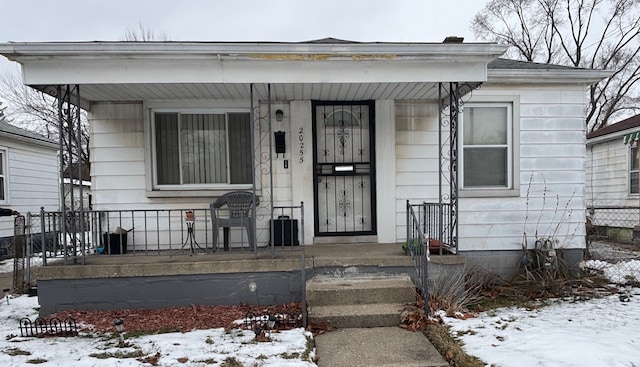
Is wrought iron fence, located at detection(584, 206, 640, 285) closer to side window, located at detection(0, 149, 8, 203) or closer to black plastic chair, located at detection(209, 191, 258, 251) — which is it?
black plastic chair, located at detection(209, 191, 258, 251)

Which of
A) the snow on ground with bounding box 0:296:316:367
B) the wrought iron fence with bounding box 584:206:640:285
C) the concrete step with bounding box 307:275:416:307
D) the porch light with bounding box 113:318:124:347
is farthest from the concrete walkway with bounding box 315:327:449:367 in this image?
the wrought iron fence with bounding box 584:206:640:285

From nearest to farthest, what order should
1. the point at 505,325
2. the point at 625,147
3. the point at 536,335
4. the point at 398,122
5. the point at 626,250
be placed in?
the point at 536,335, the point at 505,325, the point at 398,122, the point at 626,250, the point at 625,147

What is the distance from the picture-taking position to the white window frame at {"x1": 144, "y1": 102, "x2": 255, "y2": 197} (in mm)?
5406

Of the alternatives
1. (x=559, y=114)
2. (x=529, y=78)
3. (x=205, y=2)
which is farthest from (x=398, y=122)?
(x=205, y=2)

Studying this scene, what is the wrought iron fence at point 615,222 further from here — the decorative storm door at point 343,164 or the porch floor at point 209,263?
the porch floor at point 209,263

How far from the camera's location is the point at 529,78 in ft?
17.9

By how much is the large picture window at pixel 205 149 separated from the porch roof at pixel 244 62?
4.76 feet

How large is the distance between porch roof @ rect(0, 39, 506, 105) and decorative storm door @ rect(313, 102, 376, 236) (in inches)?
55.8

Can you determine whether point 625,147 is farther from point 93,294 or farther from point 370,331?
point 93,294

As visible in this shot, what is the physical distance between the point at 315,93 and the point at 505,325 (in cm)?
373

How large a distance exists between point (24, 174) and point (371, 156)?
10139 millimetres

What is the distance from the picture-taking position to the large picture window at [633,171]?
981cm

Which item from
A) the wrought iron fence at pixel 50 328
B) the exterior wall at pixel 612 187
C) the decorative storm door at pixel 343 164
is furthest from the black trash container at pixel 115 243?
the exterior wall at pixel 612 187

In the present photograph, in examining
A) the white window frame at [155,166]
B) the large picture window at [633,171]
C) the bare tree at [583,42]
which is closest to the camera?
the white window frame at [155,166]
